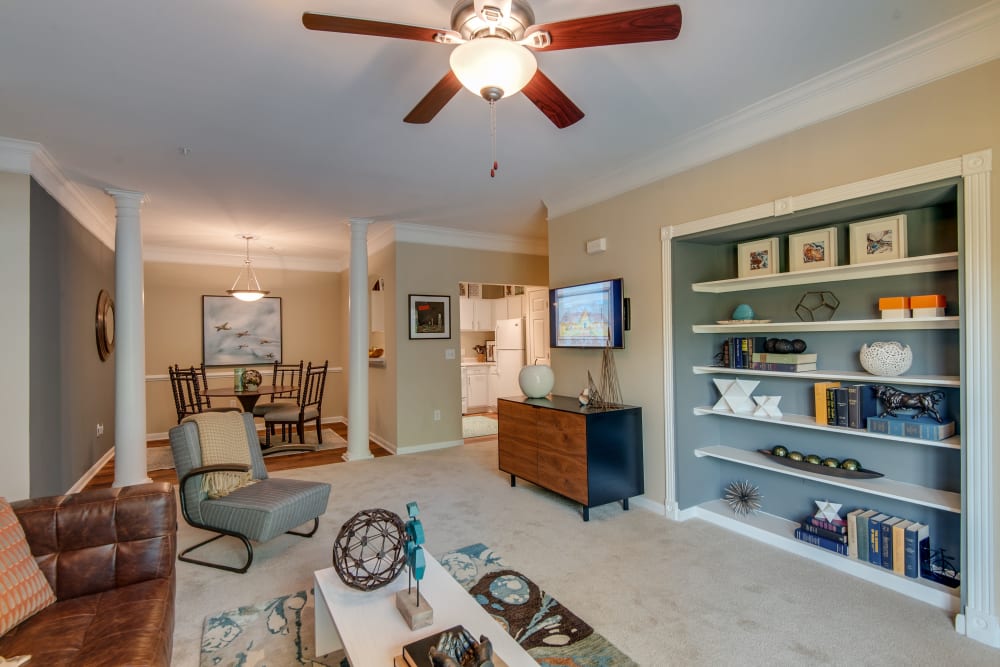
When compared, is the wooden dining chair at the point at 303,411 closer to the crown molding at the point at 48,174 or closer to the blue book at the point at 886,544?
the crown molding at the point at 48,174

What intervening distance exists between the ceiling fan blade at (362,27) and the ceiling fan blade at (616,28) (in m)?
0.35

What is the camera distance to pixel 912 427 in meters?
2.36

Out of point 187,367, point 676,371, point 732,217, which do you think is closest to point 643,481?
point 676,371

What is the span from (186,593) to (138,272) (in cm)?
295

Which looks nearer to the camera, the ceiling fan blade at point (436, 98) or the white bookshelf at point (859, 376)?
the ceiling fan blade at point (436, 98)

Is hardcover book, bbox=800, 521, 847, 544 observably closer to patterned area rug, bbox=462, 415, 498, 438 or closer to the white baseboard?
the white baseboard

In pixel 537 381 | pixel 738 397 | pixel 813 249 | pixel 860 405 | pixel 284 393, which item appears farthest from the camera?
pixel 284 393

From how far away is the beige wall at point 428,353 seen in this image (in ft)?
17.8

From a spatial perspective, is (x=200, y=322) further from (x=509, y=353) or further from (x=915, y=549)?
(x=915, y=549)

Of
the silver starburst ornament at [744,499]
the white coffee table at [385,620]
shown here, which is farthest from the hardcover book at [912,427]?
the white coffee table at [385,620]

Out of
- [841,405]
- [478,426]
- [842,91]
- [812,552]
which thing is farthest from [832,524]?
[478,426]

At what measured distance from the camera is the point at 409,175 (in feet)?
12.6

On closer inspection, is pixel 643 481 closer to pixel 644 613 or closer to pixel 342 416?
pixel 644 613

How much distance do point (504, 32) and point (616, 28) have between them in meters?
0.37
